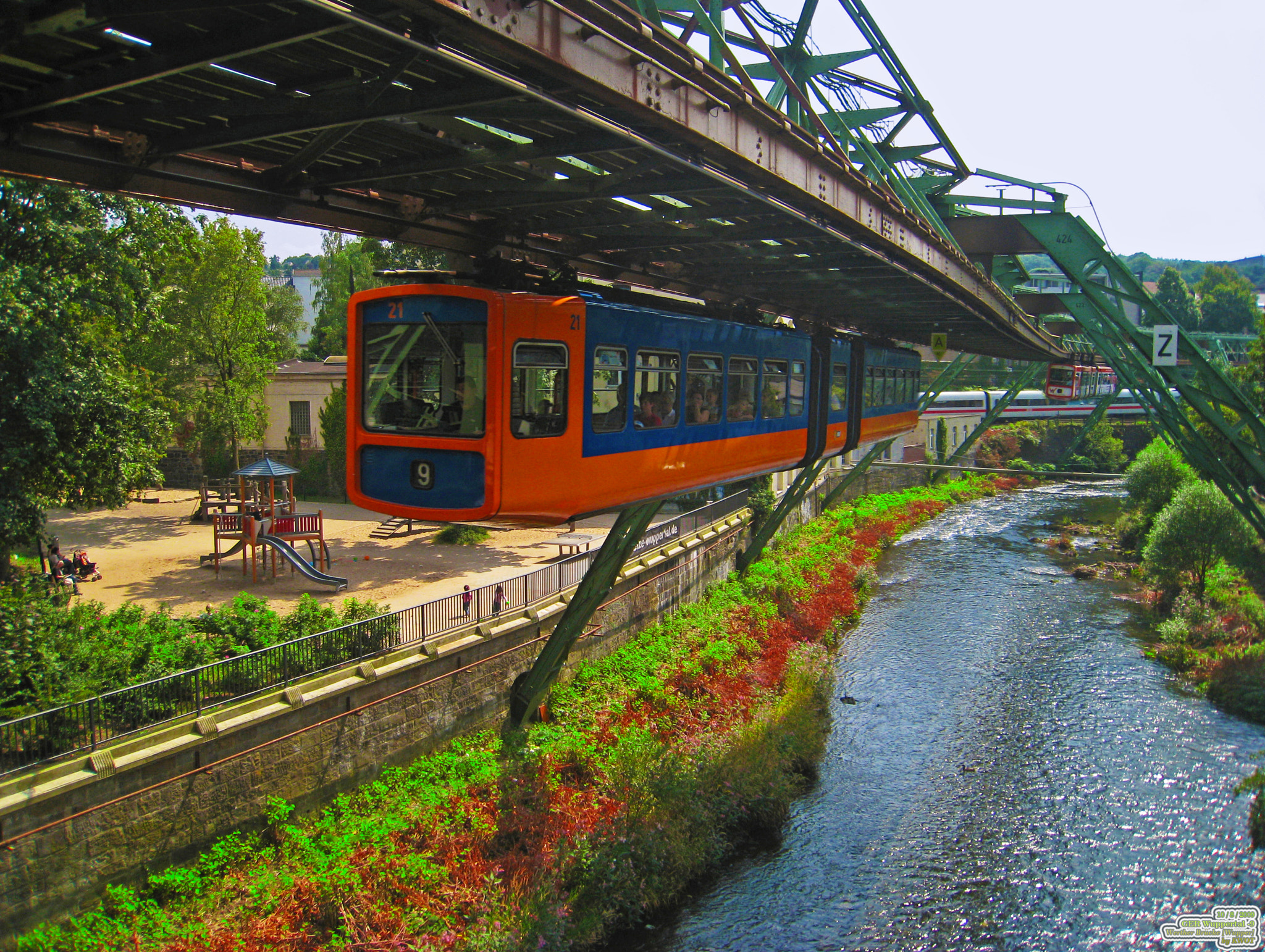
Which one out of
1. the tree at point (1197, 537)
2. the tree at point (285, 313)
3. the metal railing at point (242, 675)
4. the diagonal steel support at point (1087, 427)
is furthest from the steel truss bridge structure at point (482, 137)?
the tree at point (285, 313)

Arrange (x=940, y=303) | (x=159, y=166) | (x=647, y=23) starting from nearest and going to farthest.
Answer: (x=647, y=23)
(x=159, y=166)
(x=940, y=303)

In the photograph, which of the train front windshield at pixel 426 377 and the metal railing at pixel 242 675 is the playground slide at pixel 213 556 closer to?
the metal railing at pixel 242 675

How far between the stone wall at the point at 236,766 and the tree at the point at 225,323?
14.2 meters

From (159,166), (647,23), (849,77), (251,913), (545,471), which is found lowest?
(251,913)

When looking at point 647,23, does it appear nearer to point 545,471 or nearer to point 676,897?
point 545,471

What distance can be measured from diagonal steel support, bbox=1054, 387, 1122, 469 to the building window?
27.1 m

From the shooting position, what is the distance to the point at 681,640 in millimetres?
18578

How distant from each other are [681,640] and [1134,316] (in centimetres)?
6606

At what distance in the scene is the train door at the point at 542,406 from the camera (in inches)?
281

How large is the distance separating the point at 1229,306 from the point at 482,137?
267ft

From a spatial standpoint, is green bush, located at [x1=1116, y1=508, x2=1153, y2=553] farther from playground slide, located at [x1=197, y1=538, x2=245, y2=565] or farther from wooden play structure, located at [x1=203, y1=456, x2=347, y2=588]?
playground slide, located at [x1=197, y1=538, x2=245, y2=565]

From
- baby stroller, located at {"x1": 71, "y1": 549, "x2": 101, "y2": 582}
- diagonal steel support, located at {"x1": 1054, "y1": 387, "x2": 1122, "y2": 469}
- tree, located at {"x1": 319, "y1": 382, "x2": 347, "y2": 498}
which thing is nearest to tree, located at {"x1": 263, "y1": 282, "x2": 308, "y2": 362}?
tree, located at {"x1": 319, "y1": 382, "x2": 347, "y2": 498}

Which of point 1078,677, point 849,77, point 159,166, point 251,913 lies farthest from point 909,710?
point 159,166

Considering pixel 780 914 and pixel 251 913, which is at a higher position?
pixel 251 913
